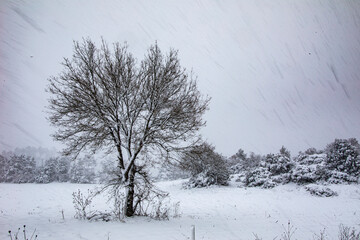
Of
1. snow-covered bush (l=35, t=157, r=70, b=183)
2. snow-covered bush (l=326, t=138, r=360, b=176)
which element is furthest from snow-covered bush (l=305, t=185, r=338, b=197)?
snow-covered bush (l=35, t=157, r=70, b=183)

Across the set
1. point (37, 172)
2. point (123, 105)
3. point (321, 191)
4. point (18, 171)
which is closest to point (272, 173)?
point (321, 191)

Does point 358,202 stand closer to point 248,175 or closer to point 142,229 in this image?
point 248,175

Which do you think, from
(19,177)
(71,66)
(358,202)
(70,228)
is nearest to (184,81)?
(71,66)

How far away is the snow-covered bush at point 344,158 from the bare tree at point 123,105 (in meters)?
22.0

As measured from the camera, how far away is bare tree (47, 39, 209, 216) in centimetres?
765

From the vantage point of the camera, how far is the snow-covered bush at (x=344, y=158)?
20.8 meters

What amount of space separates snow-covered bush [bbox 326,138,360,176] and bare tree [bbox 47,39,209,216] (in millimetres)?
21963

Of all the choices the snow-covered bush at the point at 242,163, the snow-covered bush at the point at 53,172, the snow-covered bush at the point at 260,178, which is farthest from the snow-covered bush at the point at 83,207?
the snow-covered bush at the point at 53,172

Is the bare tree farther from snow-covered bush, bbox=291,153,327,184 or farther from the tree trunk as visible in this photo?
snow-covered bush, bbox=291,153,327,184

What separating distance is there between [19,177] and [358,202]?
5113 cm

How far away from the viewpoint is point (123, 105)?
28.0 ft

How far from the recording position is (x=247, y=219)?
10125mm

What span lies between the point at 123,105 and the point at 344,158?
25379 millimetres

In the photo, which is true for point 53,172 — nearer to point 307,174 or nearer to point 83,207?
point 83,207
